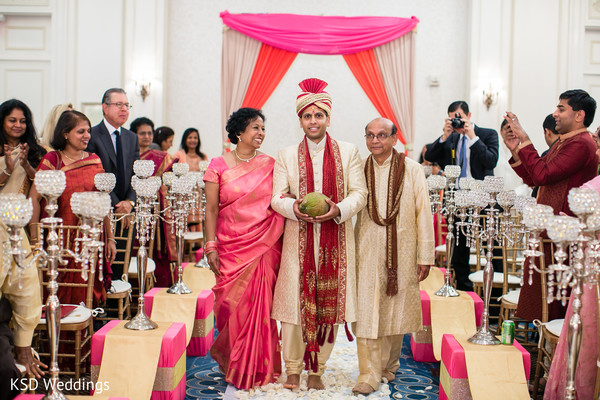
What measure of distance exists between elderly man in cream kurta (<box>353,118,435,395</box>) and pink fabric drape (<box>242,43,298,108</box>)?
5657 millimetres

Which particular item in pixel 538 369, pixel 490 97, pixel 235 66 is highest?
pixel 235 66

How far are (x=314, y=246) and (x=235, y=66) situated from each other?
238 inches

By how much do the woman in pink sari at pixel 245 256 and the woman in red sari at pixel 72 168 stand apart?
28.4 inches

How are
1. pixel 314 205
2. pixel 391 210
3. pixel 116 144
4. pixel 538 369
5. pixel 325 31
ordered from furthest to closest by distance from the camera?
1. pixel 325 31
2. pixel 116 144
3. pixel 391 210
4. pixel 538 369
5. pixel 314 205

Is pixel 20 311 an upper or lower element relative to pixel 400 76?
lower

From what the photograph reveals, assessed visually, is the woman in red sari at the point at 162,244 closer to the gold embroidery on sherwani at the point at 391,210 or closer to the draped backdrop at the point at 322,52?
the gold embroidery on sherwani at the point at 391,210

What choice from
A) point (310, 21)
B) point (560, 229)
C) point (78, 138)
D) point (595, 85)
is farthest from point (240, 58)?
point (560, 229)

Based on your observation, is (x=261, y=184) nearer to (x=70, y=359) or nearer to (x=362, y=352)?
(x=362, y=352)

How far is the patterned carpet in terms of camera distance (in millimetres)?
3398

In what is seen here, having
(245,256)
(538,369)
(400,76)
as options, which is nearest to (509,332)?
(538,369)

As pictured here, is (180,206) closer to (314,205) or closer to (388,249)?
(314,205)

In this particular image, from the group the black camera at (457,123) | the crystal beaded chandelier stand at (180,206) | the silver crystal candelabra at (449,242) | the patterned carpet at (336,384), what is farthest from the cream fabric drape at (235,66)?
the patterned carpet at (336,384)

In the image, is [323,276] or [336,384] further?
[336,384]

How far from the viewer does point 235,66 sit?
9.01 metres
